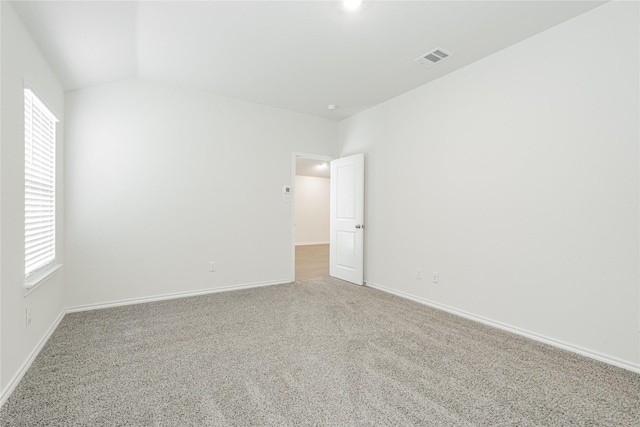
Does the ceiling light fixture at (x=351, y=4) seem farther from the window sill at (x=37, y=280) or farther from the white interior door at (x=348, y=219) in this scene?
the window sill at (x=37, y=280)

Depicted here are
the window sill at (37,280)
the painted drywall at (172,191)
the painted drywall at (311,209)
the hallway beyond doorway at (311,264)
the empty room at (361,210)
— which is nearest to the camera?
the empty room at (361,210)

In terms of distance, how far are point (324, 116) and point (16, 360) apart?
14.5 feet

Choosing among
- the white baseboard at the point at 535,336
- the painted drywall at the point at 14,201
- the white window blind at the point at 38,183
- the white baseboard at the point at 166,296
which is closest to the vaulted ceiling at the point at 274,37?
the painted drywall at the point at 14,201

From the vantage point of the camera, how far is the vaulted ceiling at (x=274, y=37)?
7.25 feet

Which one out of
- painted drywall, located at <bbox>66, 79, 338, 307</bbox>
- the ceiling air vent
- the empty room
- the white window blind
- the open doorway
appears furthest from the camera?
the open doorway

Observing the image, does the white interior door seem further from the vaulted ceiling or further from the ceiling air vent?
the ceiling air vent

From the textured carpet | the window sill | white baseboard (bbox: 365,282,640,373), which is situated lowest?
the textured carpet

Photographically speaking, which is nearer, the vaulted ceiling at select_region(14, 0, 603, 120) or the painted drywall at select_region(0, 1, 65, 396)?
the painted drywall at select_region(0, 1, 65, 396)

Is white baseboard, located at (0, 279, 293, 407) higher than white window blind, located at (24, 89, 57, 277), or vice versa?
white window blind, located at (24, 89, 57, 277)

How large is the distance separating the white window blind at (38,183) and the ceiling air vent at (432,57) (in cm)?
338

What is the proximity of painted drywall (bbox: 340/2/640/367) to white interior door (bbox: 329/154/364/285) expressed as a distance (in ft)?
2.60

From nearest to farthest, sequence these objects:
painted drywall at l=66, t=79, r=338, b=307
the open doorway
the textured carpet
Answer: the textured carpet < painted drywall at l=66, t=79, r=338, b=307 < the open doorway

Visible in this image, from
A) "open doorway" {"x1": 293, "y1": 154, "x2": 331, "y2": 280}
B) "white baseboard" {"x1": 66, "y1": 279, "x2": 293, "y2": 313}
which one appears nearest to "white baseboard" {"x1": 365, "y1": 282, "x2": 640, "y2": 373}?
"white baseboard" {"x1": 66, "y1": 279, "x2": 293, "y2": 313}

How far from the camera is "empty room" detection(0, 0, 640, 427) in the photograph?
6.06 ft
